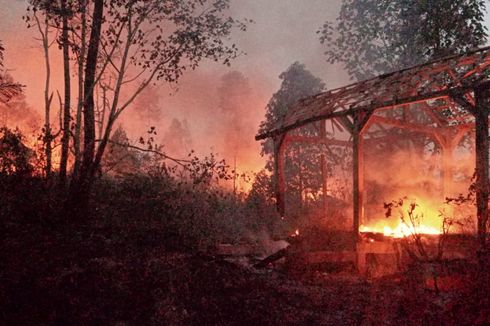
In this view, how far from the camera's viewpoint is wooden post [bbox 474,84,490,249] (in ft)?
29.7

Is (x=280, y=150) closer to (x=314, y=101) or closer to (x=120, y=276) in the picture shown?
(x=314, y=101)

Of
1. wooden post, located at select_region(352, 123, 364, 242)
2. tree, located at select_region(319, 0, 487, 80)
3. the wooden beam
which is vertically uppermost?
tree, located at select_region(319, 0, 487, 80)

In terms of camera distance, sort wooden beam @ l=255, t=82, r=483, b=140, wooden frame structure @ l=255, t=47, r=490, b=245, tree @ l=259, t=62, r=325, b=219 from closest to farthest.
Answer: wooden frame structure @ l=255, t=47, r=490, b=245, wooden beam @ l=255, t=82, r=483, b=140, tree @ l=259, t=62, r=325, b=219

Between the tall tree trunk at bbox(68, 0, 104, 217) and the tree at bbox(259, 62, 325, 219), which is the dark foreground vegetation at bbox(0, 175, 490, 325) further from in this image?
the tree at bbox(259, 62, 325, 219)

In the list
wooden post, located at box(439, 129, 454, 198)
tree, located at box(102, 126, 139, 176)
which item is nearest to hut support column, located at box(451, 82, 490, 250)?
wooden post, located at box(439, 129, 454, 198)

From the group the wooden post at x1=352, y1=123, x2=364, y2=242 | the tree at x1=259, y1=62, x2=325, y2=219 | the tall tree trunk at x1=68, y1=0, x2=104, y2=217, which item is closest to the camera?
the wooden post at x1=352, y1=123, x2=364, y2=242

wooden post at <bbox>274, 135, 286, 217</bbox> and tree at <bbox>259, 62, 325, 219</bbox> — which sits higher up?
tree at <bbox>259, 62, 325, 219</bbox>

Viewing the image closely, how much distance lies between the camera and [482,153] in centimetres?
939

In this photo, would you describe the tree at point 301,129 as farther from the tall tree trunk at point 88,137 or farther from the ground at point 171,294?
the ground at point 171,294

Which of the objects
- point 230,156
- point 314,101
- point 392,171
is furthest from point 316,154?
point 230,156

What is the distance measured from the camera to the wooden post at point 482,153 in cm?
904

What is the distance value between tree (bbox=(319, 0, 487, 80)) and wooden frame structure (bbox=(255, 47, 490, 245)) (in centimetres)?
682

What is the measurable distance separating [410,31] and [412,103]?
13619 mm

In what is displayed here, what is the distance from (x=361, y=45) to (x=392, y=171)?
39.9 ft
